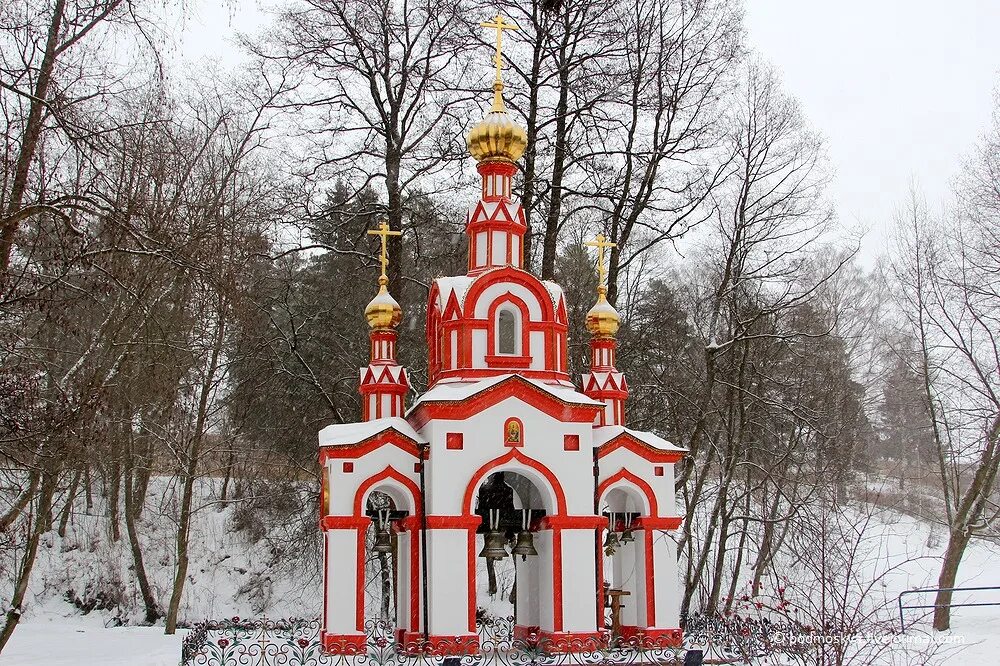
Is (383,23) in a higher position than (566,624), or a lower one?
higher

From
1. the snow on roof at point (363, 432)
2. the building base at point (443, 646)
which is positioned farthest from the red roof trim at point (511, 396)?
the building base at point (443, 646)

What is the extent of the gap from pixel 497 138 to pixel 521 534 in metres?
5.92

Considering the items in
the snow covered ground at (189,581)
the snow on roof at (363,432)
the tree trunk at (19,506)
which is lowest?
the snow covered ground at (189,581)

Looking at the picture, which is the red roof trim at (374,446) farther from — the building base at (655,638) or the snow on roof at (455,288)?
the building base at (655,638)

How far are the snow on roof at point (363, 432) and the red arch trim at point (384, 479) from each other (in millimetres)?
503

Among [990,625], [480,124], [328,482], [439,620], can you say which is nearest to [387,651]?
[439,620]

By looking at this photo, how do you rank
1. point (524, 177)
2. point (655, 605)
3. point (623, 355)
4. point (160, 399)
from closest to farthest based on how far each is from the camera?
Result: point (655, 605) → point (160, 399) → point (524, 177) → point (623, 355)

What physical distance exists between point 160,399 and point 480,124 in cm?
835

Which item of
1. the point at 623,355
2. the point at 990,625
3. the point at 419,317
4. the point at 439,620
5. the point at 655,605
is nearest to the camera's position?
the point at 439,620

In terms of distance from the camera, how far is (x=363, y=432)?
506 inches

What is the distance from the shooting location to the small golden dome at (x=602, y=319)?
51.8 ft

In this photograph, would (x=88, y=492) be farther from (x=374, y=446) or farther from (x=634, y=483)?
(x=634, y=483)

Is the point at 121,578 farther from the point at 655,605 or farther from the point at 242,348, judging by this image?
the point at 655,605

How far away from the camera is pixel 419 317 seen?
25.7 m
